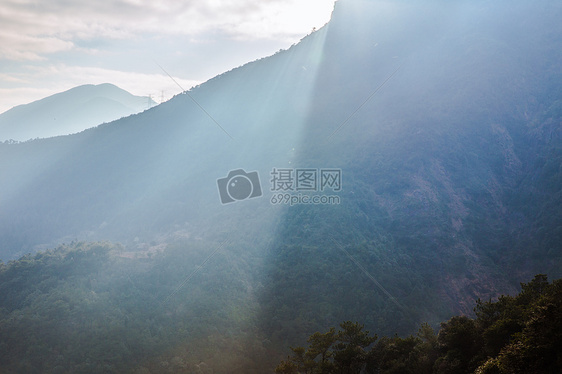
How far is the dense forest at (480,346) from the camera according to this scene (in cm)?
1363

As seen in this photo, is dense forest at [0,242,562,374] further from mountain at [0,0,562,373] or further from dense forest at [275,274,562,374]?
mountain at [0,0,562,373]

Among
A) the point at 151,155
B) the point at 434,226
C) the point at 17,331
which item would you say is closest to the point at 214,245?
the point at 17,331

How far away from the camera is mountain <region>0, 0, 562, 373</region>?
31.6 meters

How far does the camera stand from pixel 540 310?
1478cm

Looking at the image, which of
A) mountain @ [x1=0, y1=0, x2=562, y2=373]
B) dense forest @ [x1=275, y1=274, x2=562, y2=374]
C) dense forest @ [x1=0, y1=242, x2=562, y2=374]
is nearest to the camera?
dense forest @ [x1=275, y1=274, x2=562, y2=374]

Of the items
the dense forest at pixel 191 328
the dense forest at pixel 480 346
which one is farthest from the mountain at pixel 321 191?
the dense forest at pixel 480 346

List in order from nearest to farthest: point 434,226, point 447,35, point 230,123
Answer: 1. point 434,226
2. point 447,35
3. point 230,123

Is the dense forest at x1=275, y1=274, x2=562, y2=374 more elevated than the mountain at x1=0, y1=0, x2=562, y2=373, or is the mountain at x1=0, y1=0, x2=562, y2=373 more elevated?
the mountain at x1=0, y1=0, x2=562, y2=373

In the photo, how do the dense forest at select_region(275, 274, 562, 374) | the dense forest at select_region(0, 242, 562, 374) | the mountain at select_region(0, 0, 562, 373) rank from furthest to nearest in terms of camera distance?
the mountain at select_region(0, 0, 562, 373), the dense forest at select_region(0, 242, 562, 374), the dense forest at select_region(275, 274, 562, 374)

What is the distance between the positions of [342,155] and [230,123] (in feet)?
86.3

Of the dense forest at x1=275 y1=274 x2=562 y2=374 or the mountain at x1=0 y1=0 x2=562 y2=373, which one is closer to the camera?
the dense forest at x1=275 y1=274 x2=562 y2=374

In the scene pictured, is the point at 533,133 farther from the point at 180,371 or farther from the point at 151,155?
the point at 151,155

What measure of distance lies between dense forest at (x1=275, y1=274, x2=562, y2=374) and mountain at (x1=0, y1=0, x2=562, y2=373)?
905 centimetres

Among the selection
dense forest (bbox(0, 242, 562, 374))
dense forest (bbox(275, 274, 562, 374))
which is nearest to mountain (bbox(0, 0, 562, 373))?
dense forest (bbox(0, 242, 562, 374))
